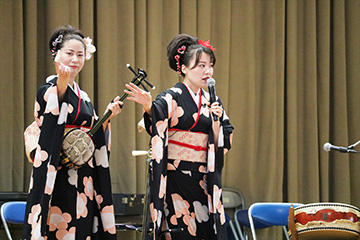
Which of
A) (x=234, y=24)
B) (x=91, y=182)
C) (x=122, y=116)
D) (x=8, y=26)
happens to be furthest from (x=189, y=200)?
(x=234, y=24)

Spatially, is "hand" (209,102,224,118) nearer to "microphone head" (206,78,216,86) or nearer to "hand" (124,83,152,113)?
"microphone head" (206,78,216,86)

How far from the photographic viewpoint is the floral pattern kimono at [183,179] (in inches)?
132

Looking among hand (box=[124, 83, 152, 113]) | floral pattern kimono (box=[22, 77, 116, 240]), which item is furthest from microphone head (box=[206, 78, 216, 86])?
floral pattern kimono (box=[22, 77, 116, 240])

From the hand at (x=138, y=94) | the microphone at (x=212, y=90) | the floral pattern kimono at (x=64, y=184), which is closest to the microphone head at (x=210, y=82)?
the microphone at (x=212, y=90)

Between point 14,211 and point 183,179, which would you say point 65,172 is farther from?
point 14,211

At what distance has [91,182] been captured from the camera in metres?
3.21

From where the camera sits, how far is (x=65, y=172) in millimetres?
3090

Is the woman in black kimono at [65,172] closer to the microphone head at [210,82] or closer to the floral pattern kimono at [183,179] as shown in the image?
the floral pattern kimono at [183,179]

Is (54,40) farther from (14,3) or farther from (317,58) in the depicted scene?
(317,58)

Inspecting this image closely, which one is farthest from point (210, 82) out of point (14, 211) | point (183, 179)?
point (14, 211)

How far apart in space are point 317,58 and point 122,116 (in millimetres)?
2198

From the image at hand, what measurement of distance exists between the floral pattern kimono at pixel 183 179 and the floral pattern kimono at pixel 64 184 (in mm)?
291

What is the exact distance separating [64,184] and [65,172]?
0.06 m

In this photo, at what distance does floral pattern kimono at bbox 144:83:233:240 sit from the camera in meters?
3.35
